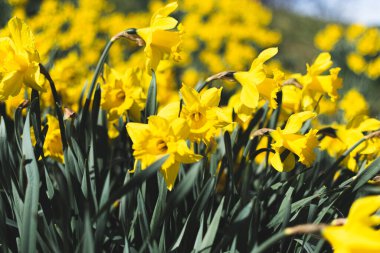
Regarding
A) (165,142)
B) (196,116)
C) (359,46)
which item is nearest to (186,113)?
(196,116)

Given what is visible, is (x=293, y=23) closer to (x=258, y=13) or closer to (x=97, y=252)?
(x=258, y=13)

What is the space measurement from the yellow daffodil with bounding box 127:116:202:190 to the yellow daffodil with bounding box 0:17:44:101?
0.43 metres

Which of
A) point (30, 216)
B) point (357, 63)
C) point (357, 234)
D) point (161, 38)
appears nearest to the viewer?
point (357, 234)

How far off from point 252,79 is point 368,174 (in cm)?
54

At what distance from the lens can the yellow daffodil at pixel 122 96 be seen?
1897 millimetres

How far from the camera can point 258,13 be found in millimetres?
10555

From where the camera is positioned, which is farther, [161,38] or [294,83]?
[294,83]

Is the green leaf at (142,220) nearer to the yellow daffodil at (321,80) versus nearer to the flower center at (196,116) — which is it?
the flower center at (196,116)

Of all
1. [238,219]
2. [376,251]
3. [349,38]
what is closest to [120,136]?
[238,219]

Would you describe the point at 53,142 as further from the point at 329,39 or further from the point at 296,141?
the point at 329,39

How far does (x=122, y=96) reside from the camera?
6.36 feet

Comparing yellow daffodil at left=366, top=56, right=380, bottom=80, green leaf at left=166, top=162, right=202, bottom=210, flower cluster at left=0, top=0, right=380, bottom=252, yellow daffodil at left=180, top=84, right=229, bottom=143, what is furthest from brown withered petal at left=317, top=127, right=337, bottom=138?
yellow daffodil at left=366, top=56, right=380, bottom=80

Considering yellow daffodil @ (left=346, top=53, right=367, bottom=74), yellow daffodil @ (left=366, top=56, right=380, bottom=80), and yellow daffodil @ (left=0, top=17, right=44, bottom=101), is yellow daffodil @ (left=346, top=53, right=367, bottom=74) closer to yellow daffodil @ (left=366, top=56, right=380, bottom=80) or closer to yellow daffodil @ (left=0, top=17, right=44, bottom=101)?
yellow daffodil @ (left=366, top=56, right=380, bottom=80)

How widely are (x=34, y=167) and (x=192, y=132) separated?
20.0 inches
